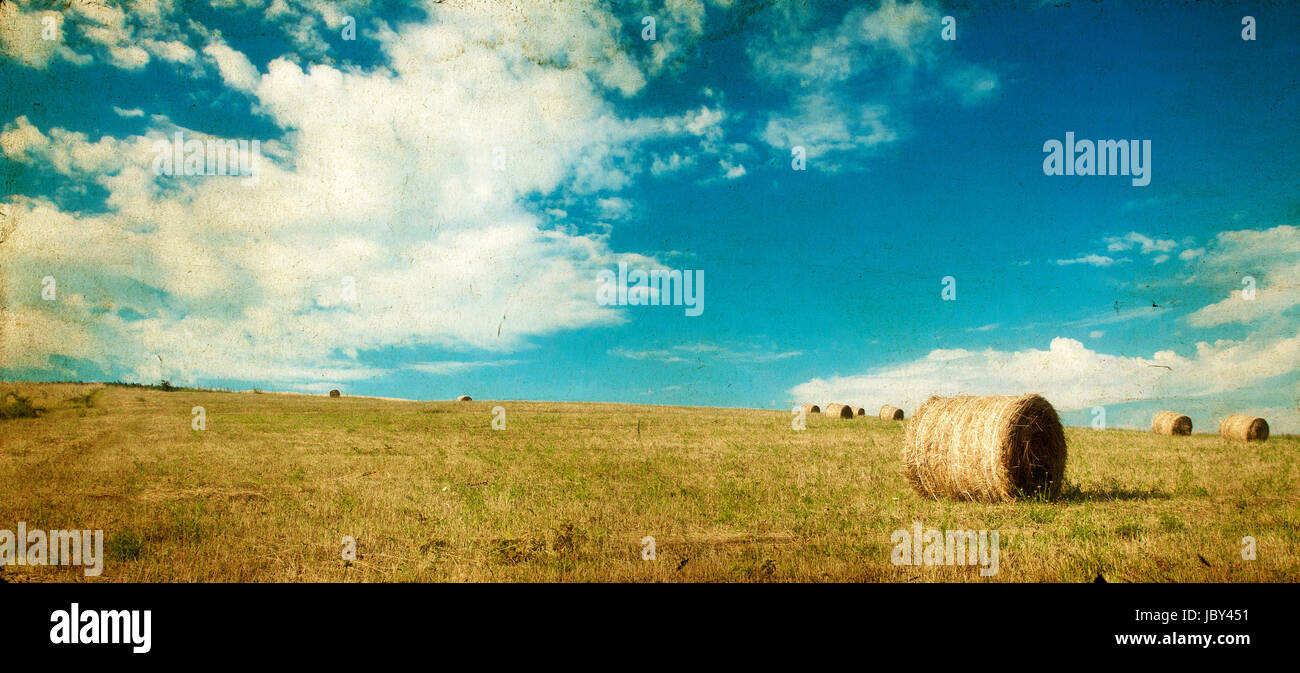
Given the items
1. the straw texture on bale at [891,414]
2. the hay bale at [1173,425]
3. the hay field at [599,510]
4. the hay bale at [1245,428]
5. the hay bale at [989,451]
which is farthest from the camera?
the straw texture on bale at [891,414]

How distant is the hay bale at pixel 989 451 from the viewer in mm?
13422

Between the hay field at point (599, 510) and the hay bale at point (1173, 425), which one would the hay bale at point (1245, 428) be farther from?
the hay field at point (599, 510)

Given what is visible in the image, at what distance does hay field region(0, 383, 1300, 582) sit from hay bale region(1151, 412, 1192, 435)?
318 inches

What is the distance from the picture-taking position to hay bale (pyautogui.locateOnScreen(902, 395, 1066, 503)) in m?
13.4

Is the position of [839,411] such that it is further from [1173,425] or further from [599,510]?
[599,510]

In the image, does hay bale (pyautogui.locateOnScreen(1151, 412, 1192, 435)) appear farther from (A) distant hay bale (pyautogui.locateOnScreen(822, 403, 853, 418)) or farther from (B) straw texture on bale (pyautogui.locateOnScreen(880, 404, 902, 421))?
(A) distant hay bale (pyautogui.locateOnScreen(822, 403, 853, 418))

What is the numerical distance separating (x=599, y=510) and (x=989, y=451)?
8247 mm

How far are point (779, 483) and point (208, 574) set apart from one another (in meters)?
10.3

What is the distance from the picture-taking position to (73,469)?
16.2 m

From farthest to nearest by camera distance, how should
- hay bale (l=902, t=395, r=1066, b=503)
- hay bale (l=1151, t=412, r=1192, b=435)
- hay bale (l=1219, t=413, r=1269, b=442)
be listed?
hay bale (l=1151, t=412, r=1192, b=435), hay bale (l=1219, t=413, r=1269, b=442), hay bale (l=902, t=395, r=1066, b=503)

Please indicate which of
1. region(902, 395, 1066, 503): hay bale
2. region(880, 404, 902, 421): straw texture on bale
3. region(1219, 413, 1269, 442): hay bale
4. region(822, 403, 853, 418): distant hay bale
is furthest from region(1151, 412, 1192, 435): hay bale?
region(902, 395, 1066, 503): hay bale

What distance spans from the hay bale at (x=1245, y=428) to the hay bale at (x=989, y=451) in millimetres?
21470

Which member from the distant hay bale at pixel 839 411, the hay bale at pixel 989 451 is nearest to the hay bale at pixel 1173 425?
the distant hay bale at pixel 839 411
